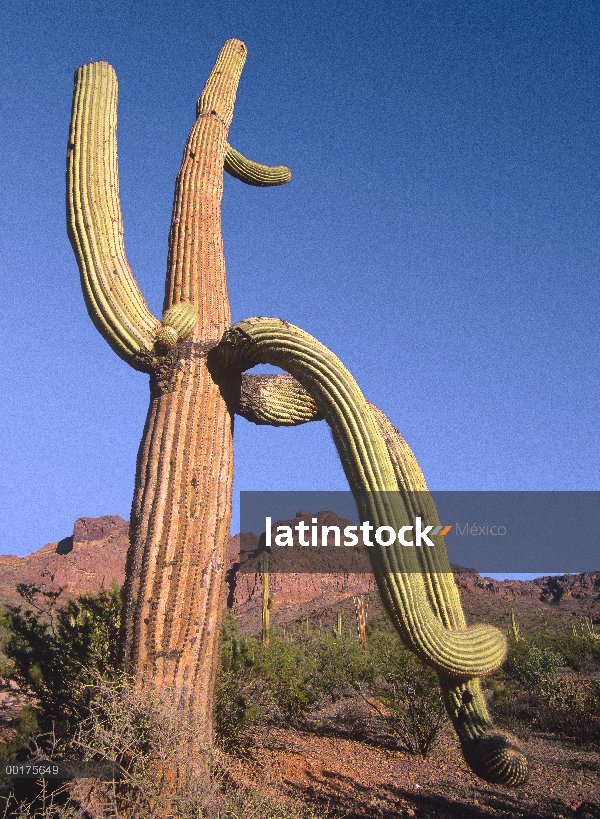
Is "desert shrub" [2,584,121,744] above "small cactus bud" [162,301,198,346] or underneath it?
underneath

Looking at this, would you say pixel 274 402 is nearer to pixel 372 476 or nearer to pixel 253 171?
pixel 372 476

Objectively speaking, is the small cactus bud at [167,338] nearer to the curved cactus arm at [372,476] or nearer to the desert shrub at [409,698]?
the curved cactus arm at [372,476]

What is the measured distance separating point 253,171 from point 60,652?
16.5 feet

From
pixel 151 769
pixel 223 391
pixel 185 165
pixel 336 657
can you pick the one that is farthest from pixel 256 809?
pixel 336 657

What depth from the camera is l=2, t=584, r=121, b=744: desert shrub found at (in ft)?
18.5

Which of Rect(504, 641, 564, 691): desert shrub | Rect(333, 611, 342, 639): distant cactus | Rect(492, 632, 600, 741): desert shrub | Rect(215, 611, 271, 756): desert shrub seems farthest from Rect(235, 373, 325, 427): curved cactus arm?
Rect(504, 641, 564, 691): desert shrub

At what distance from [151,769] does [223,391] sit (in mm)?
2312

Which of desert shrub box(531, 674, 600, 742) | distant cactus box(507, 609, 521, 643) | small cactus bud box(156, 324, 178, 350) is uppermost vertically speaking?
small cactus bud box(156, 324, 178, 350)

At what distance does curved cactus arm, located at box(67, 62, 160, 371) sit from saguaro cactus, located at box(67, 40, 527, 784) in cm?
1

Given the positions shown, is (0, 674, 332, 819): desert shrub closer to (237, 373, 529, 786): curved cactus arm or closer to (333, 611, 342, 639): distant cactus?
(237, 373, 529, 786): curved cactus arm

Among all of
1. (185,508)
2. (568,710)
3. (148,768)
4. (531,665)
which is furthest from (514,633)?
(148,768)

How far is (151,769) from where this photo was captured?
10.8ft

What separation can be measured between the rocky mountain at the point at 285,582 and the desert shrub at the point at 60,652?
3550 centimetres

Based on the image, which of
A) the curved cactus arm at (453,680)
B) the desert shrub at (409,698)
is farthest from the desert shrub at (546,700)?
the curved cactus arm at (453,680)
